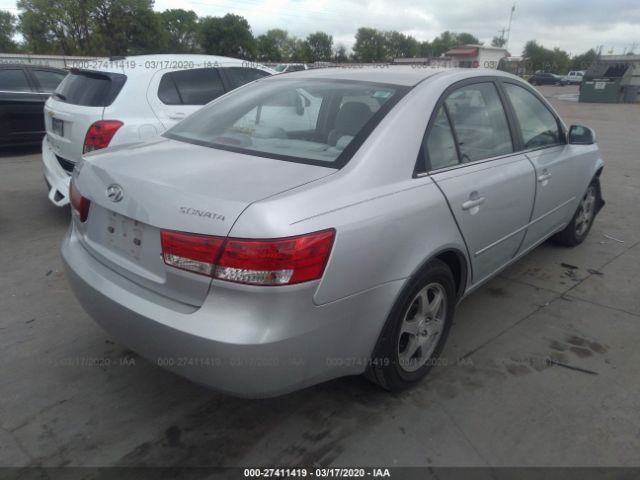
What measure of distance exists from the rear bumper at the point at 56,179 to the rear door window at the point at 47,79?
14.2 ft

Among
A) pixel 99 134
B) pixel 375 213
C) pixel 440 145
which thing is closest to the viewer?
pixel 375 213

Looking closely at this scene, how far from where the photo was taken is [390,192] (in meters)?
2.21

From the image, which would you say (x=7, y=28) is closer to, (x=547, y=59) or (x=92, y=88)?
(x=92, y=88)

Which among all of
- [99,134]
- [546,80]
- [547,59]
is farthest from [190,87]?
[547,59]

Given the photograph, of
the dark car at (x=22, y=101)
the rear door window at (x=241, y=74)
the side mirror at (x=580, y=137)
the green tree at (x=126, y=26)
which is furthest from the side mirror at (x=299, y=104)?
the green tree at (x=126, y=26)

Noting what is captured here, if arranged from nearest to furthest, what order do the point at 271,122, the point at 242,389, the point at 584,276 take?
1. the point at 242,389
2. the point at 271,122
3. the point at 584,276

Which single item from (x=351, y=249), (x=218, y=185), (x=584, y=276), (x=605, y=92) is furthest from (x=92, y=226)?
(x=605, y=92)

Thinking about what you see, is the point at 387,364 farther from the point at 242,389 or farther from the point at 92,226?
the point at 92,226

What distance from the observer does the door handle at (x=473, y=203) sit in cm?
261

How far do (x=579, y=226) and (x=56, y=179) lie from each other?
16.5 feet

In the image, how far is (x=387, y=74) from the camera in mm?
2883

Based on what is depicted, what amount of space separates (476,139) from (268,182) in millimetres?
1505

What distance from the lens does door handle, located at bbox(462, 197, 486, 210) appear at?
103 inches

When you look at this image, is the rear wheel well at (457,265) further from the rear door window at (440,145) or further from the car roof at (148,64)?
the car roof at (148,64)
